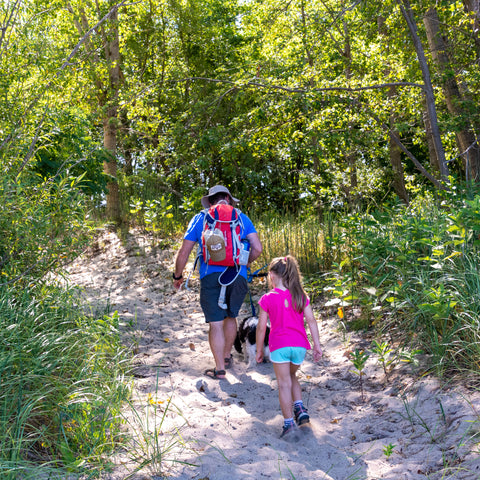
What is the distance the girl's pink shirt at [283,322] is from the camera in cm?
429

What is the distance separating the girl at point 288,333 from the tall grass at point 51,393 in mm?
1303

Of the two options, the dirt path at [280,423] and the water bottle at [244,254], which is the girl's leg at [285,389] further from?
the water bottle at [244,254]

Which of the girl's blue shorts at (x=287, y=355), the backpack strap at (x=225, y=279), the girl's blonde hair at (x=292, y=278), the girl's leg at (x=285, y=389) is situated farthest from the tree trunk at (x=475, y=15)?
the girl's leg at (x=285, y=389)

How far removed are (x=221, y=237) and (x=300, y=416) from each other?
6.58 ft

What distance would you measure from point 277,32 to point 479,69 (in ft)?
16.7

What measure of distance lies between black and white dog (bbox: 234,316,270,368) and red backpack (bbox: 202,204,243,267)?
926mm

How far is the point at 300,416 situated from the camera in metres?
4.18

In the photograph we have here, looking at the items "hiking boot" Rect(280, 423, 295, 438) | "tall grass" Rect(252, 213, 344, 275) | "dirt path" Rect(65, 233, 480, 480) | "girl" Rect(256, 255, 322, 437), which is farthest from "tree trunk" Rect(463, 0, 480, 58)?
"hiking boot" Rect(280, 423, 295, 438)

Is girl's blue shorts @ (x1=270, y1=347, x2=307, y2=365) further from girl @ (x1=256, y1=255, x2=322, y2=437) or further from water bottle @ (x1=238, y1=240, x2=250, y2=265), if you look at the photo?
water bottle @ (x1=238, y1=240, x2=250, y2=265)

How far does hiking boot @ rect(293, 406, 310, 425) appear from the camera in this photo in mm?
4160

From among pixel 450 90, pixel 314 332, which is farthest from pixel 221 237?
pixel 450 90

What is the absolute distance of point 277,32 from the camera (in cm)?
1234

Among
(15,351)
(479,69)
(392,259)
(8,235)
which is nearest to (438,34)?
(479,69)

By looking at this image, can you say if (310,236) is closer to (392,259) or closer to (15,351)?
(392,259)
